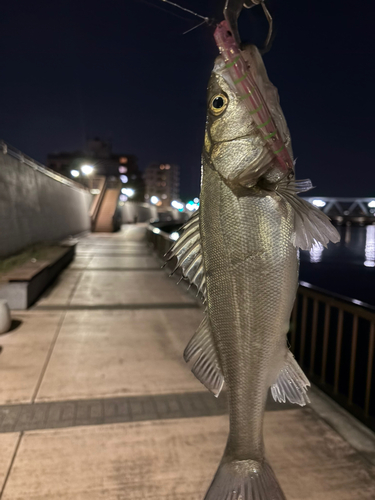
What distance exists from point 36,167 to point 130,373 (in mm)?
12627

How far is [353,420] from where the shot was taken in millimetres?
3676

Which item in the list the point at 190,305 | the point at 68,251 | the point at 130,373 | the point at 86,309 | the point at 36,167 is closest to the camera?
the point at 130,373

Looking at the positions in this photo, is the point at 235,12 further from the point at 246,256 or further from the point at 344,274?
the point at 344,274

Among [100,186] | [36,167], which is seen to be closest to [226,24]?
[36,167]

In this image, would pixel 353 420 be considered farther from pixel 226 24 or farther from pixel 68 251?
pixel 68 251

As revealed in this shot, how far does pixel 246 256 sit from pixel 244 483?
952mm

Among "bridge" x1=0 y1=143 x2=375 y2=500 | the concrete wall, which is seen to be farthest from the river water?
"bridge" x1=0 y1=143 x2=375 y2=500

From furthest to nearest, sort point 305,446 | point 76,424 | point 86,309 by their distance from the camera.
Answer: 1. point 86,309
2. point 76,424
3. point 305,446

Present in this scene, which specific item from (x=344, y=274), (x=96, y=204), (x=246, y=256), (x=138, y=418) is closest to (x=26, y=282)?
(x=138, y=418)

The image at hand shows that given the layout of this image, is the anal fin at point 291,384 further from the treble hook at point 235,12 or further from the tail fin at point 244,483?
the treble hook at point 235,12

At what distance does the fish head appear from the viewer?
126 cm

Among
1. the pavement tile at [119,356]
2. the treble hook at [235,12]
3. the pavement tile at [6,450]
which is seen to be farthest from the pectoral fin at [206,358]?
the pavement tile at [119,356]

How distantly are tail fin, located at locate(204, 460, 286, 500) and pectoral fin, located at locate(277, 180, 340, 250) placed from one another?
965mm

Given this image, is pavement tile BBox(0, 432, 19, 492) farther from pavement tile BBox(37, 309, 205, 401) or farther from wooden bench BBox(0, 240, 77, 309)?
wooden bench BBox(0, 240, 77, 309)
